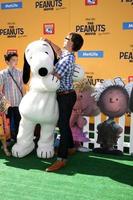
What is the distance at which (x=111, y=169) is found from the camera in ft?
15.2

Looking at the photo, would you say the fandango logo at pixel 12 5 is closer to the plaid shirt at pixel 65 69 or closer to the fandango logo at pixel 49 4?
the fandango logo at pixel 49 4

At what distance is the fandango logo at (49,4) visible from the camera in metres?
6.87

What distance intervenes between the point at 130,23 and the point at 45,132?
2566mm

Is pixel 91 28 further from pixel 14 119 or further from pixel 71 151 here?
pixel 71 151

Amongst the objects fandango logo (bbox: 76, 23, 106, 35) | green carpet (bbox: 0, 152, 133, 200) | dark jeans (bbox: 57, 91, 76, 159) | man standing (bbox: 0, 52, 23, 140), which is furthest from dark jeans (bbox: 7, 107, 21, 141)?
fandango logo (bbox: 76, 23, 106, 35)

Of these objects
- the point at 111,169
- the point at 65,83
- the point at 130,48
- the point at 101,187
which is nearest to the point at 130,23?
the point at 130,48

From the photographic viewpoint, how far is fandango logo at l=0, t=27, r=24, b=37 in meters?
7.25

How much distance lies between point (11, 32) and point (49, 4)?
94cm

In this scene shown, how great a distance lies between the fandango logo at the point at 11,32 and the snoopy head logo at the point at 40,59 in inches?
96.3

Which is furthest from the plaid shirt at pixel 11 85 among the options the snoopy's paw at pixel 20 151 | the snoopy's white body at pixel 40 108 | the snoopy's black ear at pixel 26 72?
the snoopy's paw at pixel 20 151

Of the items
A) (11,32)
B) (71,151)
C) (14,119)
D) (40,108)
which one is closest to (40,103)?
(40,108)

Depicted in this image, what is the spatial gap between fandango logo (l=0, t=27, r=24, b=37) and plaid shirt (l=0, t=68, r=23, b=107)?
192cm

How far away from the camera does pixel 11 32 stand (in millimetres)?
7340

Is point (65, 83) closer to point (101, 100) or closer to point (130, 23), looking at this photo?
point (101, 100)
